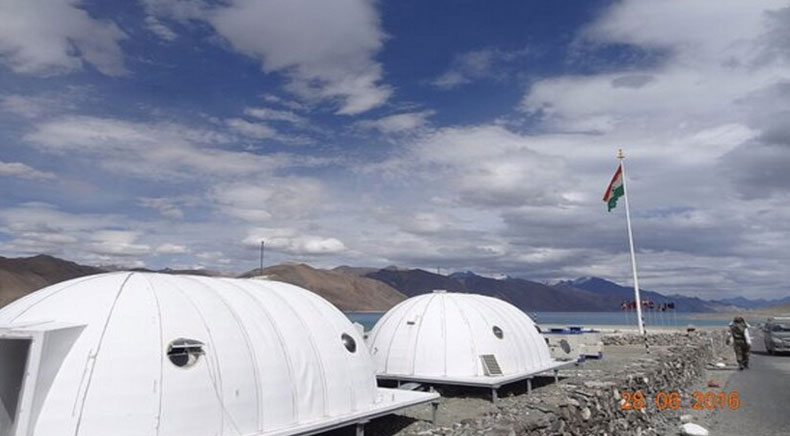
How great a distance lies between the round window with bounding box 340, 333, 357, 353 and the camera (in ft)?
44.0

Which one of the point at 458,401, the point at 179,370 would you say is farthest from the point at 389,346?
the point at 179,370

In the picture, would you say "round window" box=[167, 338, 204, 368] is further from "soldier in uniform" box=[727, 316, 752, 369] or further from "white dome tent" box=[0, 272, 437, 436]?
"soldier in uniform" box=[727, 316, 752, 369]

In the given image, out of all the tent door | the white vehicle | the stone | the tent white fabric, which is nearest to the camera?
the tent door

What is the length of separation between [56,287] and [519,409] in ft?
34.1

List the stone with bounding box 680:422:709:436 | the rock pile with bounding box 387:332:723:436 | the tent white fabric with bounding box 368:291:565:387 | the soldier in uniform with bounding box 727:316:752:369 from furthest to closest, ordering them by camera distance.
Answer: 1. the soldier in uniform with bounding box 727:316:752:369
2. the tent white fabric with bounding box 368:291:565:387
3. the stone with bounding box 680:422:709:436
4. the rock pile with bounding box 387:332:723:436

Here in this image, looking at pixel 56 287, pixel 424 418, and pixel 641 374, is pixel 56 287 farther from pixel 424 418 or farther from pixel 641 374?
pixel 641 374

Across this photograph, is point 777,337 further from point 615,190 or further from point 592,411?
point 592,411

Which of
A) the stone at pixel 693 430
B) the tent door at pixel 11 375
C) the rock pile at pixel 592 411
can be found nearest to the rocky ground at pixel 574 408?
the rock pile at pixel 592 411

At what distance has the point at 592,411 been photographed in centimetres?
A: 1319

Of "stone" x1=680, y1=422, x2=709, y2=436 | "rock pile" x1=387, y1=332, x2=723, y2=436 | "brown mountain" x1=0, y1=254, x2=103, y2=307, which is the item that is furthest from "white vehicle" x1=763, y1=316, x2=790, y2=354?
"brown mountain" x1=0, y1=254, x2=103, y2=307

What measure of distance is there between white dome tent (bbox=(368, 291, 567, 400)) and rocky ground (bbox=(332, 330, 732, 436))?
902mm

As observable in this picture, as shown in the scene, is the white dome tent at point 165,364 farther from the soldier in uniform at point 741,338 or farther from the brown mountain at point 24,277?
the brown mountain at point 24,277

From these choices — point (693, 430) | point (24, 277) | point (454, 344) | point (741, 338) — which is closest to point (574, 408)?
point (693, 430)

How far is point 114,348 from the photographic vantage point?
28.1 ft
